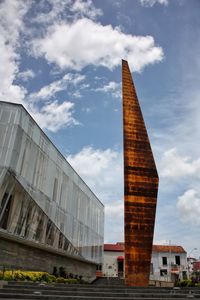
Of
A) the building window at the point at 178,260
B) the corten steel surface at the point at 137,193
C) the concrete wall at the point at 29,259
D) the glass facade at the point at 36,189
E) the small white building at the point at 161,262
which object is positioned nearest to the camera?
the corten steel surface at the point at 137,193

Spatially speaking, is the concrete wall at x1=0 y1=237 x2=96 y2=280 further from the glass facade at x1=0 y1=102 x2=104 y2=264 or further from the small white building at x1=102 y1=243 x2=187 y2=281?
the small white building at x1=102 y1=243 x2=187 y2=281

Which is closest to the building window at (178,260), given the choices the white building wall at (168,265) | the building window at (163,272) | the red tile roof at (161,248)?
the white building wall at (168,265)

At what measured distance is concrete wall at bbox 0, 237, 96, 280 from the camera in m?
19.2

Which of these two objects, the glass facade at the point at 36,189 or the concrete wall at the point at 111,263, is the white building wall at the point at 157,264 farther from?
the glass facade at the point at 36,189

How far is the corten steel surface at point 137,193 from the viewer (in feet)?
60.1

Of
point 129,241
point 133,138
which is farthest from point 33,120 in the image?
point 129,241

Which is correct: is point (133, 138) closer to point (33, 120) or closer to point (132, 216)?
point (132, 216)

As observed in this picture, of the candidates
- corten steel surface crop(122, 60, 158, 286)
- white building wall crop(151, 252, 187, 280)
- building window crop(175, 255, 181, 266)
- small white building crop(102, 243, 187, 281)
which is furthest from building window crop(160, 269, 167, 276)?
corten steel surface crop(122, 60, 158, 286)

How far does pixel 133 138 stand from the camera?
21.0m

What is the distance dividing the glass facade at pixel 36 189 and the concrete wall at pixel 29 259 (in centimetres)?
84

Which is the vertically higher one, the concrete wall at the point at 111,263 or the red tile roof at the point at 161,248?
the red tile roof at the point at 161,248

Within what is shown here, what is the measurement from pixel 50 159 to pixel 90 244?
17.8 m

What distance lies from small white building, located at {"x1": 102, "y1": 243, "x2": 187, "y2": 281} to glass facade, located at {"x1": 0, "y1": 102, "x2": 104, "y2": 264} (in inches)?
938

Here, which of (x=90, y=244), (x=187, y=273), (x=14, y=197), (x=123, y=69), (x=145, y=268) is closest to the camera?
(x=145, y=268)
